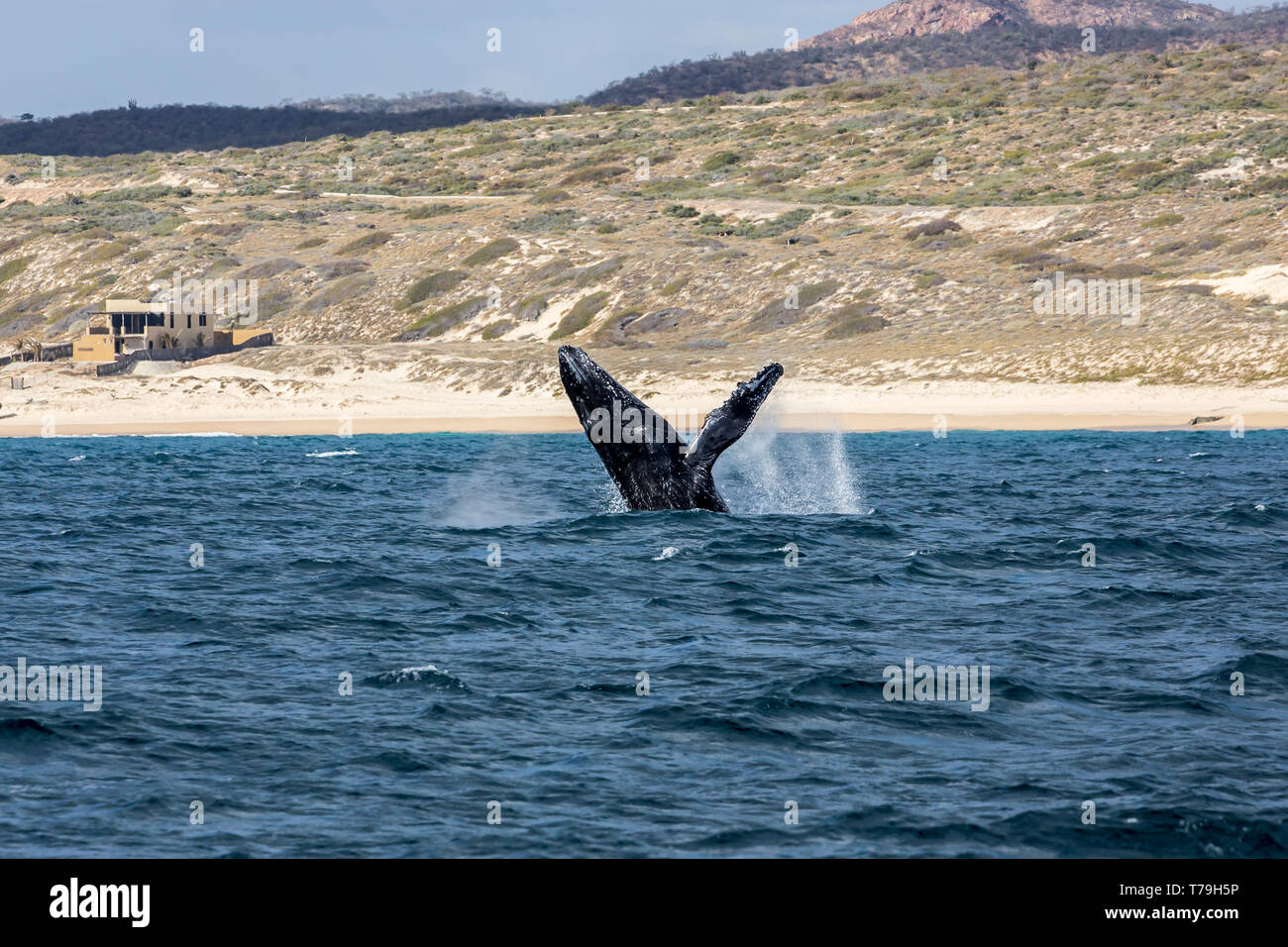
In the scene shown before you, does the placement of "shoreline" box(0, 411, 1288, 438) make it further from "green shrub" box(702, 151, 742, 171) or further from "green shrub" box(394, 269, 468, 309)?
"green shrub" box(702, 151, 742, 171)

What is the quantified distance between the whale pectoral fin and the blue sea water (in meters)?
2.28

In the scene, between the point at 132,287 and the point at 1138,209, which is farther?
the point at 132,287

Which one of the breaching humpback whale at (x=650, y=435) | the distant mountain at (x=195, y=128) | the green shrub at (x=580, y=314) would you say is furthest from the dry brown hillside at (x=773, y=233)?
the breaching humpback whale at (x=650, y=435)

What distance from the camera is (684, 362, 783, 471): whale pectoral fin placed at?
21406 millimetres

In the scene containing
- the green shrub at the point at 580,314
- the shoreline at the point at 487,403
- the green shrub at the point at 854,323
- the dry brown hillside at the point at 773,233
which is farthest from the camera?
the green shrub at the point at 580,314

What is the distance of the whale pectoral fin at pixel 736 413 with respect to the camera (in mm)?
21406

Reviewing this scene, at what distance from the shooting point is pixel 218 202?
A: 129 m

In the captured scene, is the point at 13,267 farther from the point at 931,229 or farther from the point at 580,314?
the point at 931,229

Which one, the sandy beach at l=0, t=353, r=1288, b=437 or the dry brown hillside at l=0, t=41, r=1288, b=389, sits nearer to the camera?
the sandy beach at l=0, t=353, r=1288, b=437

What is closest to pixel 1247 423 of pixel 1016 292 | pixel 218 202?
pixel 1016 292

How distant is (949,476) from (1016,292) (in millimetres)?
38357

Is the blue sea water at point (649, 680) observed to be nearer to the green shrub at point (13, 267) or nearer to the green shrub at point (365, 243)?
the green shrub at point (365, 243)

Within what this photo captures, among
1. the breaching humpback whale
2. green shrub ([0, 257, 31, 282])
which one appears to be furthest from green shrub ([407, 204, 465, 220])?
the breaching humpback whale
